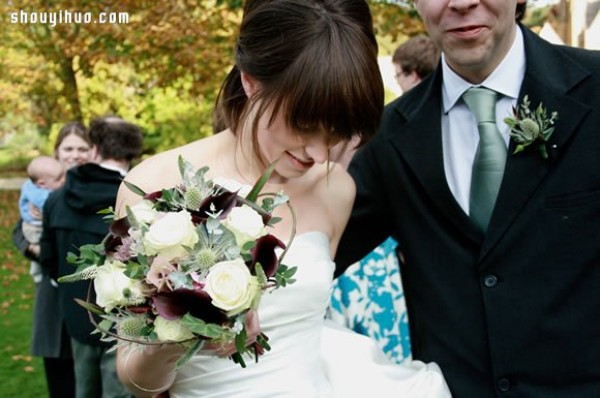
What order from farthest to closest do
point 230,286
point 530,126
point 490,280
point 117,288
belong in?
point 490,280 < point 530,126 < point 117,288 < point 230,286

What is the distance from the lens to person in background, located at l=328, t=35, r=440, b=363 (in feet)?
15.7

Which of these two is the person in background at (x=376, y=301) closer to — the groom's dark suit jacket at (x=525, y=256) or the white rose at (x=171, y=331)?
the groom's dark suit jacket at (x=525, y=256)

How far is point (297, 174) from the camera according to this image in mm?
3033

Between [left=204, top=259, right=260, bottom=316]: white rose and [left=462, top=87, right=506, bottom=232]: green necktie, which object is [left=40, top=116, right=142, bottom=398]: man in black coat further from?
[left=204, top=259, right=260, bottom=316]: white rose

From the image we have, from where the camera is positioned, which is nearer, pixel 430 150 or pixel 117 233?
pixel 117 233

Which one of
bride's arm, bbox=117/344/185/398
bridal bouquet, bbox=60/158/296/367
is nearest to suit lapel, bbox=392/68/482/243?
bridal bouquet, bbox=60/158/296/367

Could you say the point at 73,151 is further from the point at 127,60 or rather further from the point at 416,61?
the point at 127,60

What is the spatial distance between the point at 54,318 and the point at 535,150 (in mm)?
5020

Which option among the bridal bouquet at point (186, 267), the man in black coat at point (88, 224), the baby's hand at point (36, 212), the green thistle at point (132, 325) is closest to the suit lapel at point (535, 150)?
the bridal bouquet at point (186, 267)

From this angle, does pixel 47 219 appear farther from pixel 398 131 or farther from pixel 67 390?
pixel 398 131

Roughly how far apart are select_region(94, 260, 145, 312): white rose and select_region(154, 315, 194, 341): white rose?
10 centimetres

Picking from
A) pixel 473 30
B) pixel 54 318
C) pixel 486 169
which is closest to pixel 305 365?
pixel 486 169

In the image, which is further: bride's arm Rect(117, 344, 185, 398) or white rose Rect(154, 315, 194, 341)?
bride's arm Rect(117, 344, 185, 398)

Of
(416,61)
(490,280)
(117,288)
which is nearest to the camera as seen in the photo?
(117,288)
